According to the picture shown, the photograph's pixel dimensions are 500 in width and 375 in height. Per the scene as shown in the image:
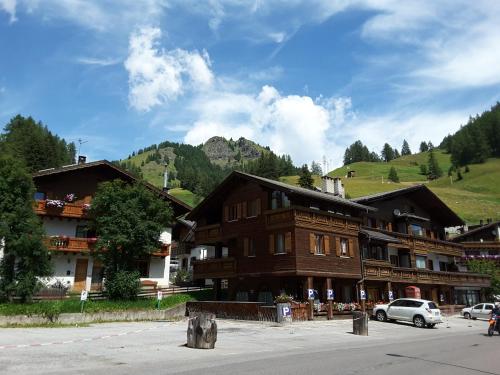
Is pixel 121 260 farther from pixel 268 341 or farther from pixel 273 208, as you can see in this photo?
pixel 268 341

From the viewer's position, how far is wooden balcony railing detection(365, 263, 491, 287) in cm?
3875

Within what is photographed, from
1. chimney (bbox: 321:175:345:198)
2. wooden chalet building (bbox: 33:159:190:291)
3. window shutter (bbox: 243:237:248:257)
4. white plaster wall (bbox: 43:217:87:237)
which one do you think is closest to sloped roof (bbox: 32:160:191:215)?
wooden chalet building (bbox: 33:159:190:291)

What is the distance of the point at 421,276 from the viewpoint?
44625 millimetres

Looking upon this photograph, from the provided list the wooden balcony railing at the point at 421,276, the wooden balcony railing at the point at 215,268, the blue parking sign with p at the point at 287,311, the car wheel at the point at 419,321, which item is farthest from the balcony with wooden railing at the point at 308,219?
the car wheel at the point at 419,321

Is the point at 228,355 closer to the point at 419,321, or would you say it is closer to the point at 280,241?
the point at 280,241

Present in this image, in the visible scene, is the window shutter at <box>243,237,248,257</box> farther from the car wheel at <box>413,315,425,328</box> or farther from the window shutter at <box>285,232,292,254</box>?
the car wheel at <box>413,315,425,328</box>

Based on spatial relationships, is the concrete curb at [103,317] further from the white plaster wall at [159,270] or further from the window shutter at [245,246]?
the white plaster wall at [159,270]

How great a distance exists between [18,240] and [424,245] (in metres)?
38.0

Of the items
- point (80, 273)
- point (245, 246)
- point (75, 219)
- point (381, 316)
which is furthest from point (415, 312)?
point (75, 219)

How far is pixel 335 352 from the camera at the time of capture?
1589 cm

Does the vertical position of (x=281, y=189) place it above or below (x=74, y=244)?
above

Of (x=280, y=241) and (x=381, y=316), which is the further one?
(x=280, y=241)

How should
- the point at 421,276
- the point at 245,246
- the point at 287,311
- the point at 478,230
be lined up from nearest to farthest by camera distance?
the point at 287,311 → the point at 245,246 → the point at 421,276 → the point at 478,230

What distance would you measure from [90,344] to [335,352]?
857 centimetres
